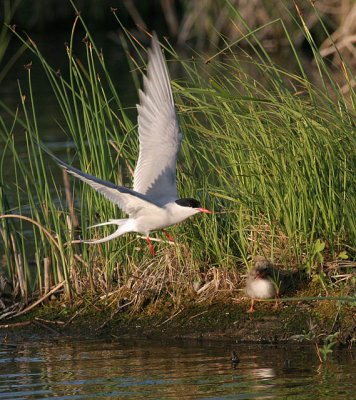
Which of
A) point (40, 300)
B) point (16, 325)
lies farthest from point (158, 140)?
point (16, 325)

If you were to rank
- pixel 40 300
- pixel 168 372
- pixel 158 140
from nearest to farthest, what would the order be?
pixel 168 372 → pixel 158 140 → pixel 40 300

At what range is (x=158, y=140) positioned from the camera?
7000mm

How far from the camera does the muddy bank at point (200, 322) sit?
650 centimetres

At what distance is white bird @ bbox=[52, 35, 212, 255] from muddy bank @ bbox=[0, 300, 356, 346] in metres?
0.48

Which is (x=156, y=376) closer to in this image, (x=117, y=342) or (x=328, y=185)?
(x=117, y=342)

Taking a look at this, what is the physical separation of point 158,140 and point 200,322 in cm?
119

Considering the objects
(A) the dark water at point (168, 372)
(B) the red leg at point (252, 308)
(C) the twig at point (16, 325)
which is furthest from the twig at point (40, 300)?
(B) the red leg at point (252, 308)

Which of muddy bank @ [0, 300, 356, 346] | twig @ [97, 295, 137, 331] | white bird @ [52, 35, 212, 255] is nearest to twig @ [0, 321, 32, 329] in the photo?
muddy bank @ [0, 300, 356, 346]

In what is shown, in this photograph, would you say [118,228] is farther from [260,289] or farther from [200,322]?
[260,289]

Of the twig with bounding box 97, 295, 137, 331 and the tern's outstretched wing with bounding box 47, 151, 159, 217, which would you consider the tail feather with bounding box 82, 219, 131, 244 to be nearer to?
the tern's outstretched wing with bounding box 47, 151, 159, 217

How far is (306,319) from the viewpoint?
21.5ft

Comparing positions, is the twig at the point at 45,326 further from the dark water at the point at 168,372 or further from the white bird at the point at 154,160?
the white bird at the point at 154,160

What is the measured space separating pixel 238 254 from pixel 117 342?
0.98 meters

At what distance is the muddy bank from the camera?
6504mm
